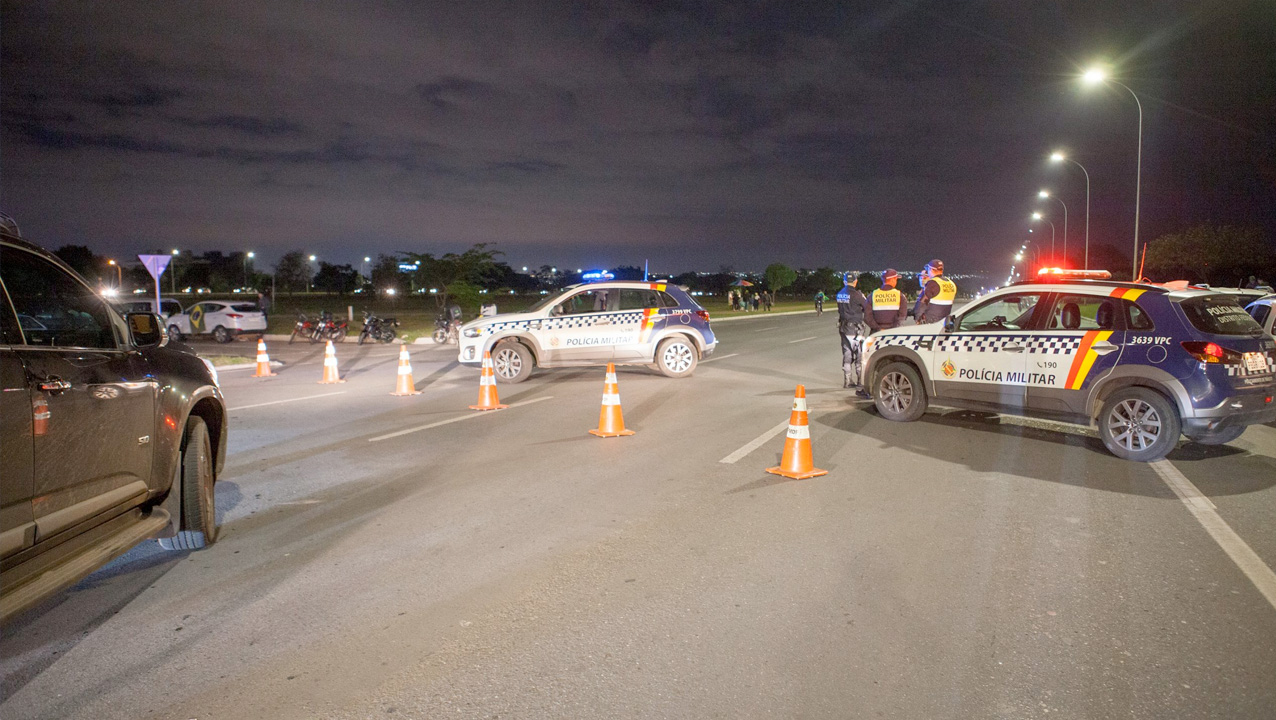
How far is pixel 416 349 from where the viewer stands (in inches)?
923

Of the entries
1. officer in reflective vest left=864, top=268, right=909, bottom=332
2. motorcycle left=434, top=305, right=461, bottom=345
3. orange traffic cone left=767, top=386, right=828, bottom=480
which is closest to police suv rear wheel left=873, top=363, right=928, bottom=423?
officer in reflective vest left=864, top=268, right=909, bottom=332

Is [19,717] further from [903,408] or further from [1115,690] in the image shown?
[903,408]

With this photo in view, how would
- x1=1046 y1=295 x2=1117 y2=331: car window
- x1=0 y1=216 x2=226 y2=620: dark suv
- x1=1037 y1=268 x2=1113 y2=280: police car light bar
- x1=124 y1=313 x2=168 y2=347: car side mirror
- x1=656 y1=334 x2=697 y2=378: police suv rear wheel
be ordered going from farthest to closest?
x1=656 y1=334 x2=697 y2=378: police suv rear wheel < x1=1037 y1=268 x2=1113 y2=280: police car light bar < x1=1046 y1=295 x2=1117 y2=331: car window < x1=124 y1=313 x2=168 y2=347: car side mirror < x1=0 y1=216 x2=226 y2=620: dark suv

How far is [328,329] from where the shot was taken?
25.5m

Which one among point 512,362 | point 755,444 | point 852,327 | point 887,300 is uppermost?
point 887,300

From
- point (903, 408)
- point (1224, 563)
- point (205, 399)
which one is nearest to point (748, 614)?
point (1224, 563)

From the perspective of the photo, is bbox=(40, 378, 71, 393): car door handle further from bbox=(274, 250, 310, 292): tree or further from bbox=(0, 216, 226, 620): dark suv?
bbox=(274, 250, 310, 292): tree

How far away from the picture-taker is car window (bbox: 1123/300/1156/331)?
776 cm

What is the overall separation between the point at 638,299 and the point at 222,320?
1936 cm

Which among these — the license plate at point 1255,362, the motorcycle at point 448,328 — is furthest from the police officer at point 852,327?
the motorcycle at point 448,328

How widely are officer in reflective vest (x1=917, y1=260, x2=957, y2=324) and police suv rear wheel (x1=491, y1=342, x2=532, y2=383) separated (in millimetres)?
6608

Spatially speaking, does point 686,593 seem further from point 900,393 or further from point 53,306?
point 900,393

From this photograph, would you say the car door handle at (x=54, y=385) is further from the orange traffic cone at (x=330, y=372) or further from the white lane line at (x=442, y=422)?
the orange traffic cone at (x=330, y=372)

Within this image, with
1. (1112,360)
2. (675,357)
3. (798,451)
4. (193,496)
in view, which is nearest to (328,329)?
(675,357)
